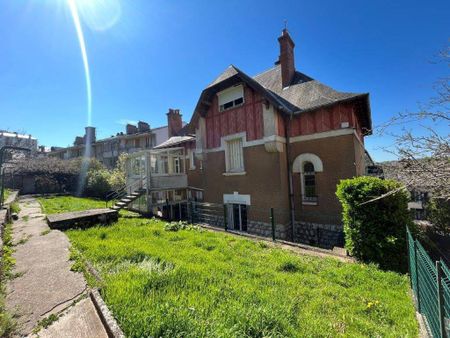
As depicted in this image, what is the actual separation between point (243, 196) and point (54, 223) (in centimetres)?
822

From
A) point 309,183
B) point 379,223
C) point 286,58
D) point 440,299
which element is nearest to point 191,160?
point 309,183

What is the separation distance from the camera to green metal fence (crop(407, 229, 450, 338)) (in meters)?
2.46

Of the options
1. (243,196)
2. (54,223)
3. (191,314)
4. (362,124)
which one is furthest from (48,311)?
(362,124)

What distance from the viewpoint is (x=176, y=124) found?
23156 mm

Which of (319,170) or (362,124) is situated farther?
(362,124)

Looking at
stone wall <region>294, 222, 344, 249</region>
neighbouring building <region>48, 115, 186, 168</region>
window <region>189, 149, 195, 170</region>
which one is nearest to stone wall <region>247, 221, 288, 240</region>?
stone wall <region>294, 222, 344, 249</region>

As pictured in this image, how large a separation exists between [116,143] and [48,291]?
40112mm

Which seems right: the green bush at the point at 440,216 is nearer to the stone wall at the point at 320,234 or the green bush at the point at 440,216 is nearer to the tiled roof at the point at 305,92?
the stone wall at the point at 320,234

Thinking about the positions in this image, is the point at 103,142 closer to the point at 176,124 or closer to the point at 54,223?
the point at 176,124

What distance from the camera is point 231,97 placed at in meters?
12.7

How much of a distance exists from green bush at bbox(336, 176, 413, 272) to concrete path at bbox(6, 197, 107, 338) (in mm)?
6555

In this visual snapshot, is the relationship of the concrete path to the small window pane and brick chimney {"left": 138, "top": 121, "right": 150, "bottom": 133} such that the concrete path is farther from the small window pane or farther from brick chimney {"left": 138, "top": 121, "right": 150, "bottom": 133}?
brick chimney {"left": 138, "top": 121, "right": 150, "bottom": 133}

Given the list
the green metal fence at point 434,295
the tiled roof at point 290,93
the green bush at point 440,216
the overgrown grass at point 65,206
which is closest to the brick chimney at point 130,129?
the overgrown grass at point 65,206

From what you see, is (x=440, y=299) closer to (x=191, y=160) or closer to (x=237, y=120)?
(x=237, y=120)
